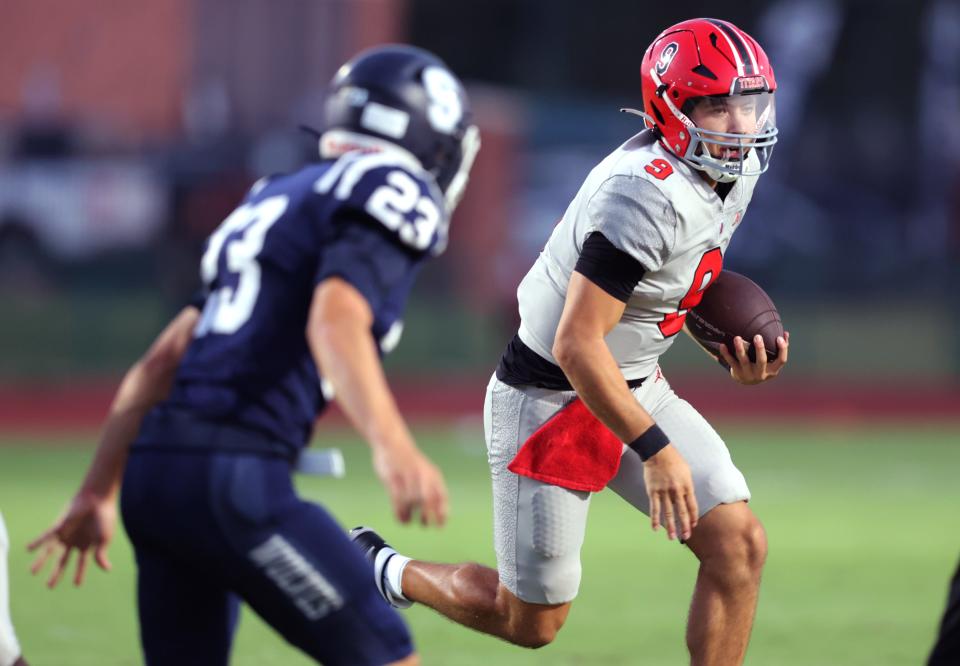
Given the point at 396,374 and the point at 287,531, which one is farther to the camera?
the point at 396,374

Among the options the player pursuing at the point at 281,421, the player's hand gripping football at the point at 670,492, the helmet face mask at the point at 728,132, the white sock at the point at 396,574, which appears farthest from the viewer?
the white sock at the point at 396,574

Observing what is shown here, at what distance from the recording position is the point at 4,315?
16406 millimetres

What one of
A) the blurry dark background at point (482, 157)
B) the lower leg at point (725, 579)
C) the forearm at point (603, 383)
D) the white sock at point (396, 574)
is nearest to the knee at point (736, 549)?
the lower leg at point (725, 579)

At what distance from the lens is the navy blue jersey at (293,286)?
3.28 m

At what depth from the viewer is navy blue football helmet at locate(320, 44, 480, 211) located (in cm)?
367

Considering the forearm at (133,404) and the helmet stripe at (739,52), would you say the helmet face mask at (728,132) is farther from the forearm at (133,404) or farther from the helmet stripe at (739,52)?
the forearm at (133,404)

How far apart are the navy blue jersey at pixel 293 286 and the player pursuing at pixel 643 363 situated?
0.90 metres

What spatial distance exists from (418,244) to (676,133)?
137 centimetres

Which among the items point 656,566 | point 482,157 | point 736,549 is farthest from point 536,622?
point 482,157

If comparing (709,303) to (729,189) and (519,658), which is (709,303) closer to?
(729,189)

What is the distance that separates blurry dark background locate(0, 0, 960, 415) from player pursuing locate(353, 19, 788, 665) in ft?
40.7

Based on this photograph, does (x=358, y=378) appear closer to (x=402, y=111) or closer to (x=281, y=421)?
(x=281, y=421)

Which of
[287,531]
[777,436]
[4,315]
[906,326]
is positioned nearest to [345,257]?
[287,531]

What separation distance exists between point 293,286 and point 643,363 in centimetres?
158
